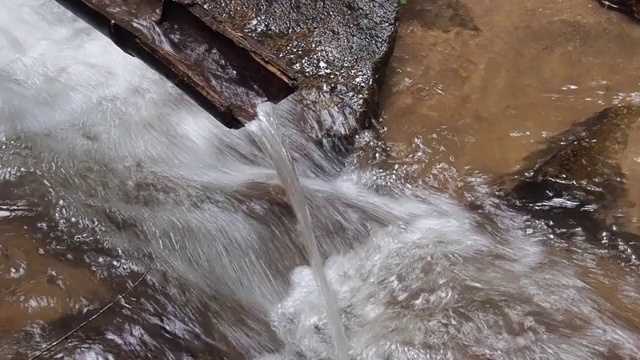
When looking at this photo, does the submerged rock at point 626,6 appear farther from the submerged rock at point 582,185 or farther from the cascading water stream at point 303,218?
the cascading water stream at point 303,218

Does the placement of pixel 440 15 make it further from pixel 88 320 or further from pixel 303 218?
pixel 88 320

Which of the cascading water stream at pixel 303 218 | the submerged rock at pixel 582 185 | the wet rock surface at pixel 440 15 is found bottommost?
the cascading water stream at pixel 303 218

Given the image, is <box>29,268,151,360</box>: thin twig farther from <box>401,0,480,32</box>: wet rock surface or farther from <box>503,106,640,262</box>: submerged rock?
<box>401,0,480,32</box>: wet rock surface

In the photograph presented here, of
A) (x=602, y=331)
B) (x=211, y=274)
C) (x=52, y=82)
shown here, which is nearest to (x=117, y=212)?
(x=211, y=274)

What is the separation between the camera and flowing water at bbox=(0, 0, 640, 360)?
97.7 inches

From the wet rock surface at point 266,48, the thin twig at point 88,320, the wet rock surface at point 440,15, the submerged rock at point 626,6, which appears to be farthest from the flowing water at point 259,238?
the submerged rock at point 626,6

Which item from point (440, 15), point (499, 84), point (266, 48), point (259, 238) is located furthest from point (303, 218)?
point (440, 15)

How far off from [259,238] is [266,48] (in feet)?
3.73

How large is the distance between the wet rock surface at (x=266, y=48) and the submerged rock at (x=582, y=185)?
95 cm

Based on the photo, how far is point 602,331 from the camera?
8.93 feet

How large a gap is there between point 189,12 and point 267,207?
1063 millimetres

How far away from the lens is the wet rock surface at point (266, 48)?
2186 millimetres

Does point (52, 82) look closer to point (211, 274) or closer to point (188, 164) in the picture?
point (188, 164)

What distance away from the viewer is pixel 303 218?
2.81 metres
